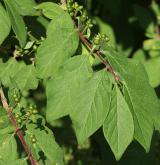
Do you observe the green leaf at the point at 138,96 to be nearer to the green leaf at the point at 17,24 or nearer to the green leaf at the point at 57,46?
the green leaf at the point at 57,46

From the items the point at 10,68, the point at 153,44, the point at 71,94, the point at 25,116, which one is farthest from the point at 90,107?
the point at 153,44

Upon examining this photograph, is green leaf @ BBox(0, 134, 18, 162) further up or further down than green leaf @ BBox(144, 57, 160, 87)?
further up

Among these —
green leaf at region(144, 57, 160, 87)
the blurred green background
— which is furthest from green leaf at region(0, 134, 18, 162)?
green leaf at region(144, 57, 160, 87)

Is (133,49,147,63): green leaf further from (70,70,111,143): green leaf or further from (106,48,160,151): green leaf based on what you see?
(70,70,111,143): green leaf

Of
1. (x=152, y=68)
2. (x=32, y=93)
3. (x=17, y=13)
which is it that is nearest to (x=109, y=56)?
(x=17, y=13)

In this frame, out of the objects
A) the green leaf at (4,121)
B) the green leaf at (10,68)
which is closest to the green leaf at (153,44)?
the green leaf at (10,68)

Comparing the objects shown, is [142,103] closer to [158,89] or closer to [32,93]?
[158,89]
